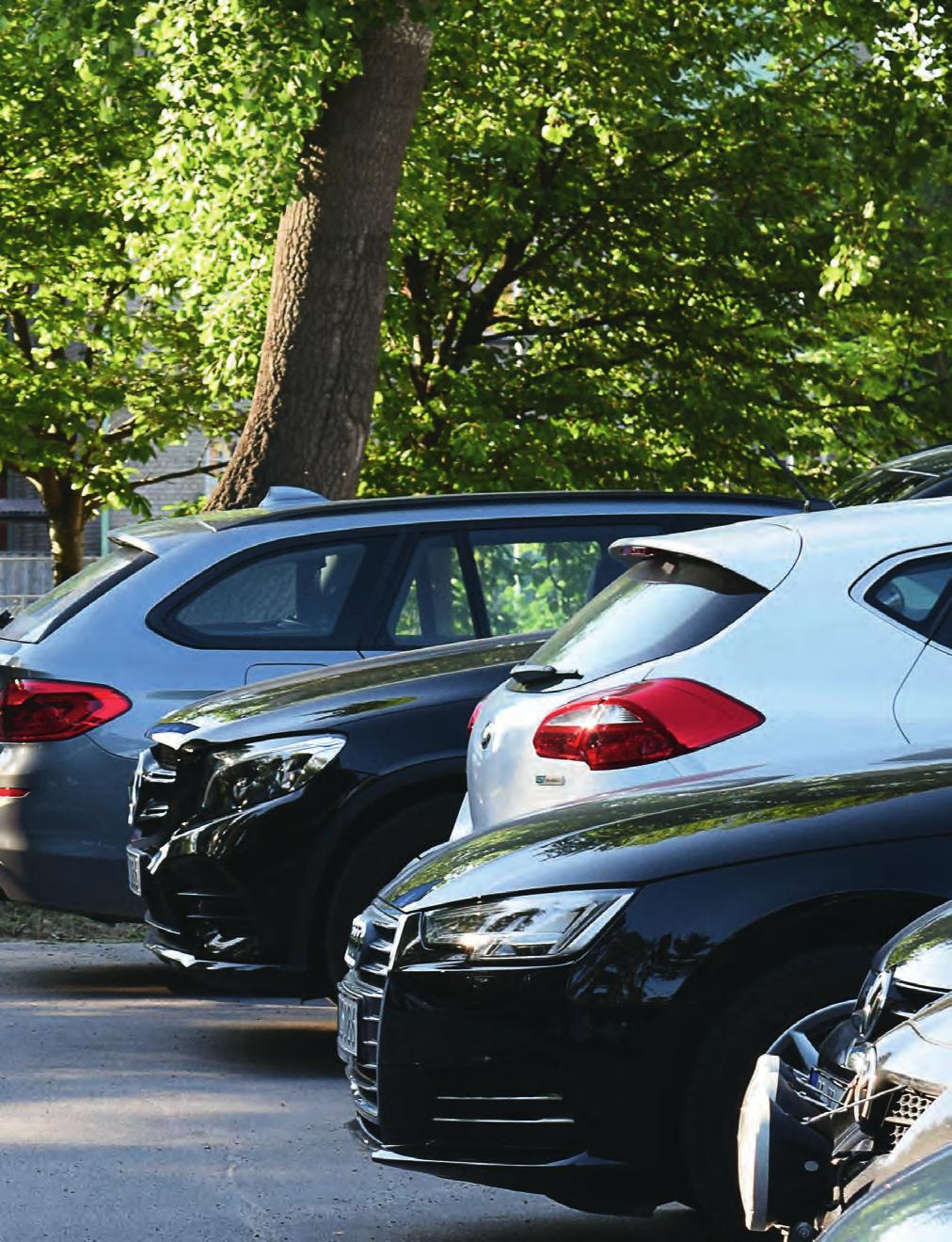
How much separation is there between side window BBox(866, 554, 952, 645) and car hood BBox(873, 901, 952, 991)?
1633 mm

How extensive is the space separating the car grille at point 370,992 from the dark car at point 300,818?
6.38 ft

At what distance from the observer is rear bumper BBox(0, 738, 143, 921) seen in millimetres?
8164

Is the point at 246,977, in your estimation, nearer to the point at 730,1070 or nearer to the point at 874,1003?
the point at 730,1070

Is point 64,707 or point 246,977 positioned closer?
point 246,977

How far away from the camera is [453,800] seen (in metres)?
7.00

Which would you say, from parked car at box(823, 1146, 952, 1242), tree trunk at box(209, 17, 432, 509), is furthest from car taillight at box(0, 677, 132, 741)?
parked car at box(823, 1146, 952, 1242)

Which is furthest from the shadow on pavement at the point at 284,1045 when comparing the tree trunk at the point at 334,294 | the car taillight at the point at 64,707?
the tree trunk at the point at 334,294

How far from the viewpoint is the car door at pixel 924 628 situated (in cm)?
536

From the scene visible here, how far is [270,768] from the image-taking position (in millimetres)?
6871

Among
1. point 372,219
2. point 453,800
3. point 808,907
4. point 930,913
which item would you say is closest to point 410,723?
point 453,800

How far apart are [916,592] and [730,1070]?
1.63 meters

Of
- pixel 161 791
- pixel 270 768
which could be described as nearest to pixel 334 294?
pixel 161 791

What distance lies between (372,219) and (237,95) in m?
1.12

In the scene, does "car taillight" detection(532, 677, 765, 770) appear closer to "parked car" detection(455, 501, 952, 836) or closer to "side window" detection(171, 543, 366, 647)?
"parked car" detection(455, 501, 952, 836)
